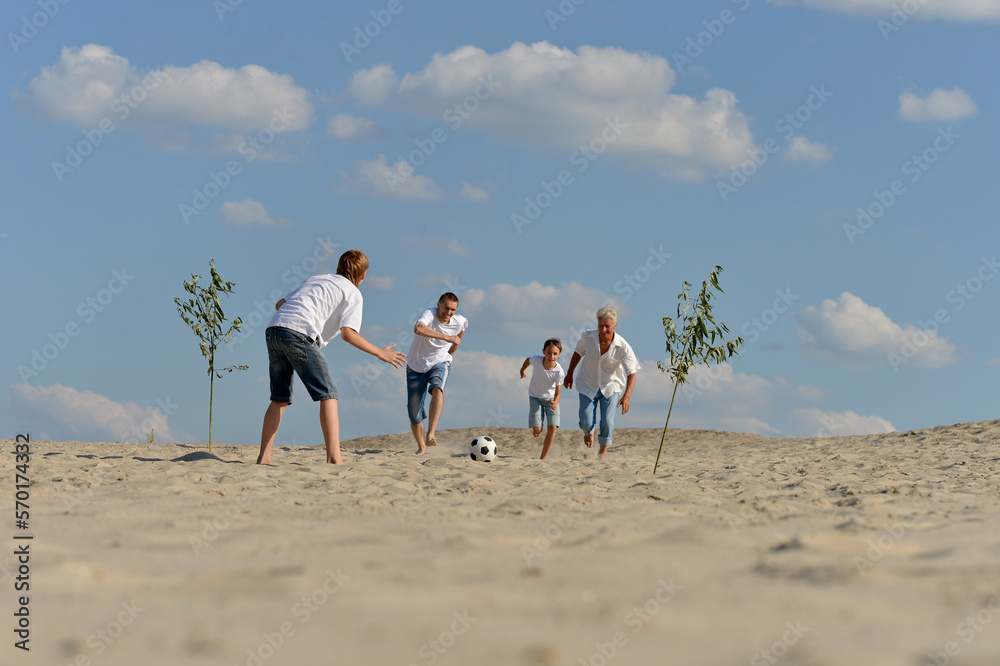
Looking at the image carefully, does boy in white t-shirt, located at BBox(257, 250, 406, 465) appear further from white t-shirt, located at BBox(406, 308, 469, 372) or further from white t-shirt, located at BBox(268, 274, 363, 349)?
white t-shirt, located at BBox(406, 308, 469, 372)

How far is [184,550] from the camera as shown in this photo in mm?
3355

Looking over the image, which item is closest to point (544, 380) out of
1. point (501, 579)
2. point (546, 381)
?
point (546, 381)

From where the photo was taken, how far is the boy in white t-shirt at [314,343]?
658 centimetres

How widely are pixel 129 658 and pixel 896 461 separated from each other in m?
9.74

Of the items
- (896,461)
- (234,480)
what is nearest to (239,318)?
(234,480)

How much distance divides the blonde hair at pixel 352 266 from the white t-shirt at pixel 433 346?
101 inches

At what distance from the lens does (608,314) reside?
907cm

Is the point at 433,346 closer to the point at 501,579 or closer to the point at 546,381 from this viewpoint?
the point at 546,381

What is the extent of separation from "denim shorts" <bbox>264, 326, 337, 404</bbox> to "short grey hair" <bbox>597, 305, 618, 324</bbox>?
362 cm

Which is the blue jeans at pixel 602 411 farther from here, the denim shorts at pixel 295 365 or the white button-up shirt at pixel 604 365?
the denim shorts at pixel 295 365

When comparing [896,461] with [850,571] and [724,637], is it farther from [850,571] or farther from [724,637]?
[724,637]

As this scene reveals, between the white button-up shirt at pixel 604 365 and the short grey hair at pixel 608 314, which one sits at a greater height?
the short grey hair at pixel 608 314

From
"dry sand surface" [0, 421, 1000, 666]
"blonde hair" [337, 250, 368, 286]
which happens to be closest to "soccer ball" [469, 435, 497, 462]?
"blonde hair" [337, 250, 368, 286]

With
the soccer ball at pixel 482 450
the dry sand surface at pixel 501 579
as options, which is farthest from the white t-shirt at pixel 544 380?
the dry sand surface at pixel 501 579
